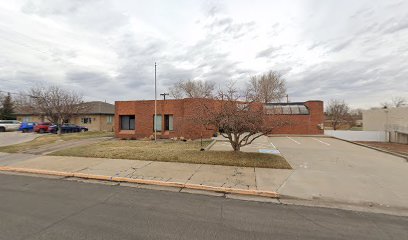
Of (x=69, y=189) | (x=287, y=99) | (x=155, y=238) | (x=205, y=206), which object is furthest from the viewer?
(x=287, y=99)

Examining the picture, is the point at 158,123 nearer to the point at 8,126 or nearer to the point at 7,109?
the point at 8,126

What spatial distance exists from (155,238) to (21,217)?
3014 mm

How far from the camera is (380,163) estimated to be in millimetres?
10328

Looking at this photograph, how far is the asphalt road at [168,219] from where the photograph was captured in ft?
12.9

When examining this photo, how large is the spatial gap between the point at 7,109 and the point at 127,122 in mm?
40185

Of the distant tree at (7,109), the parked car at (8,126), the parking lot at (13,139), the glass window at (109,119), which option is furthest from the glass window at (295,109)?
the distant tree at (7,109)

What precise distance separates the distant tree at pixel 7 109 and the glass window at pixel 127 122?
122ft

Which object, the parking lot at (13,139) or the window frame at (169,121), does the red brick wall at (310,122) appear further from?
the parking lot at (13,139)

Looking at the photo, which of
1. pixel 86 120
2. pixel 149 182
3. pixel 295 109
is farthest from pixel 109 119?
pixel 149 182

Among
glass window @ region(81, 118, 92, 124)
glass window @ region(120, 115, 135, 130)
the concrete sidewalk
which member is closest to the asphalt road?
the concrete sidewalk

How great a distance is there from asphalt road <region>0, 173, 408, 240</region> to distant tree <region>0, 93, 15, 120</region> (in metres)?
52.0

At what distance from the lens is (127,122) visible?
23.3 metres

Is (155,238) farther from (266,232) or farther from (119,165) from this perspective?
(119,165)

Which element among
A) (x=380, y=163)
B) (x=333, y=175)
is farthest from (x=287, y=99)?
(x=333, y=175)
